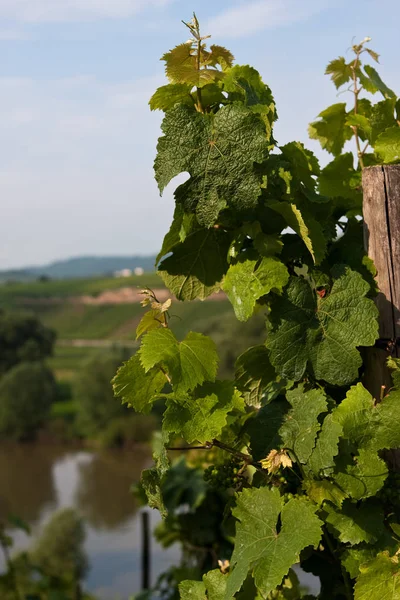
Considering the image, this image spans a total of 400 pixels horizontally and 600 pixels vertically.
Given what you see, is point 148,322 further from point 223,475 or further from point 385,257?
point 385,257

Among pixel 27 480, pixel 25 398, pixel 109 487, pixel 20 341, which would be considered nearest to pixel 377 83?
pixel 109 487

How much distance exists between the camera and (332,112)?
196cm

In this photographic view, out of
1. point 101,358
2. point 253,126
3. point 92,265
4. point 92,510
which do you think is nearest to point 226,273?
point 253,126

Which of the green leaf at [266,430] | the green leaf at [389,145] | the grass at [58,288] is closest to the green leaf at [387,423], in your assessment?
the green leaf at [266,430]

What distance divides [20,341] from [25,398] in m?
5.63

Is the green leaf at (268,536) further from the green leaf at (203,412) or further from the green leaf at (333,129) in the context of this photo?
the green leaf at (333,129)

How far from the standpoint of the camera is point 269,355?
4.99 ft

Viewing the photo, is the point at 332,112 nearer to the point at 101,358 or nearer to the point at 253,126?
the point at 253,126

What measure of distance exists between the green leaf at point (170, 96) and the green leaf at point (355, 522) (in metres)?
0.91

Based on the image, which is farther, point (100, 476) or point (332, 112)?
point (100, 476)

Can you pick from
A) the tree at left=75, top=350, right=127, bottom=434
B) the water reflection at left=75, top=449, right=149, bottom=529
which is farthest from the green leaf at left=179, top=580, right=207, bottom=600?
the tree at left=75, top=350, right=127, bottom=434

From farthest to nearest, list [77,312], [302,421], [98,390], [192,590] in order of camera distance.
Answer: [77,312] < [98,390] < [192,590] < [302,421]

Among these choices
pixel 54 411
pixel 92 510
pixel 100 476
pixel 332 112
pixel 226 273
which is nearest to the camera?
pixel 226 273

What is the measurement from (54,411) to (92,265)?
160 metres
